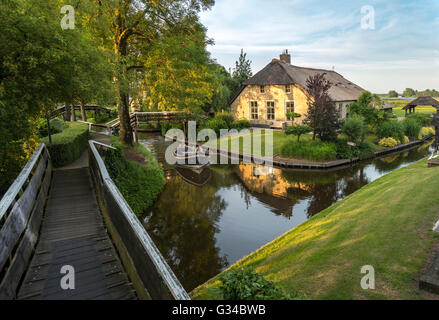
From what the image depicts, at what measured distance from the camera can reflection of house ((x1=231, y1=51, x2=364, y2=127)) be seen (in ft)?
105

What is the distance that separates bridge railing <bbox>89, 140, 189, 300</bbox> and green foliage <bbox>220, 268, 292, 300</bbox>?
3.12ft

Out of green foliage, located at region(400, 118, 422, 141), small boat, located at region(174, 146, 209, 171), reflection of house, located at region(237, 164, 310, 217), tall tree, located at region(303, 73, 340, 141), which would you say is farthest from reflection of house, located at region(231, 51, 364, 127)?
small boat, located at region(174, 146, 209, 171)

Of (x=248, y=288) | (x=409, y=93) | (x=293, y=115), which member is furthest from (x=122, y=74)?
(x=409, y=93)

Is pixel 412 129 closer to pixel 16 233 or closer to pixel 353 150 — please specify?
Answer: pixel 353 150

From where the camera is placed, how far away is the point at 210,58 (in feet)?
56.3

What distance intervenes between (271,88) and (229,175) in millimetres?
18285

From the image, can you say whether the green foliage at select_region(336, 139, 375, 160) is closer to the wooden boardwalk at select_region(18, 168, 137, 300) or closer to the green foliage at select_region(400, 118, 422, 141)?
the green foliage at select_region(400, 118, 422, 141)

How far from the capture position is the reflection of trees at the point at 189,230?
8805 mm

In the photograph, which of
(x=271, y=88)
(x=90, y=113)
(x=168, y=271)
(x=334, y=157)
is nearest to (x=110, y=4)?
(x=168, y=271)

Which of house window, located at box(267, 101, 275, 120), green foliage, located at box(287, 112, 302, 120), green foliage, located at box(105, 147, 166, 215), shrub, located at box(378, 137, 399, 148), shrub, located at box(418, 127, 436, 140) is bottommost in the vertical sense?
green foliage, located at box(105, 147, 166, 215)

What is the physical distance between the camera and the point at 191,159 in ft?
65.3

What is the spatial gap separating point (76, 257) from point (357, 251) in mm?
6765
